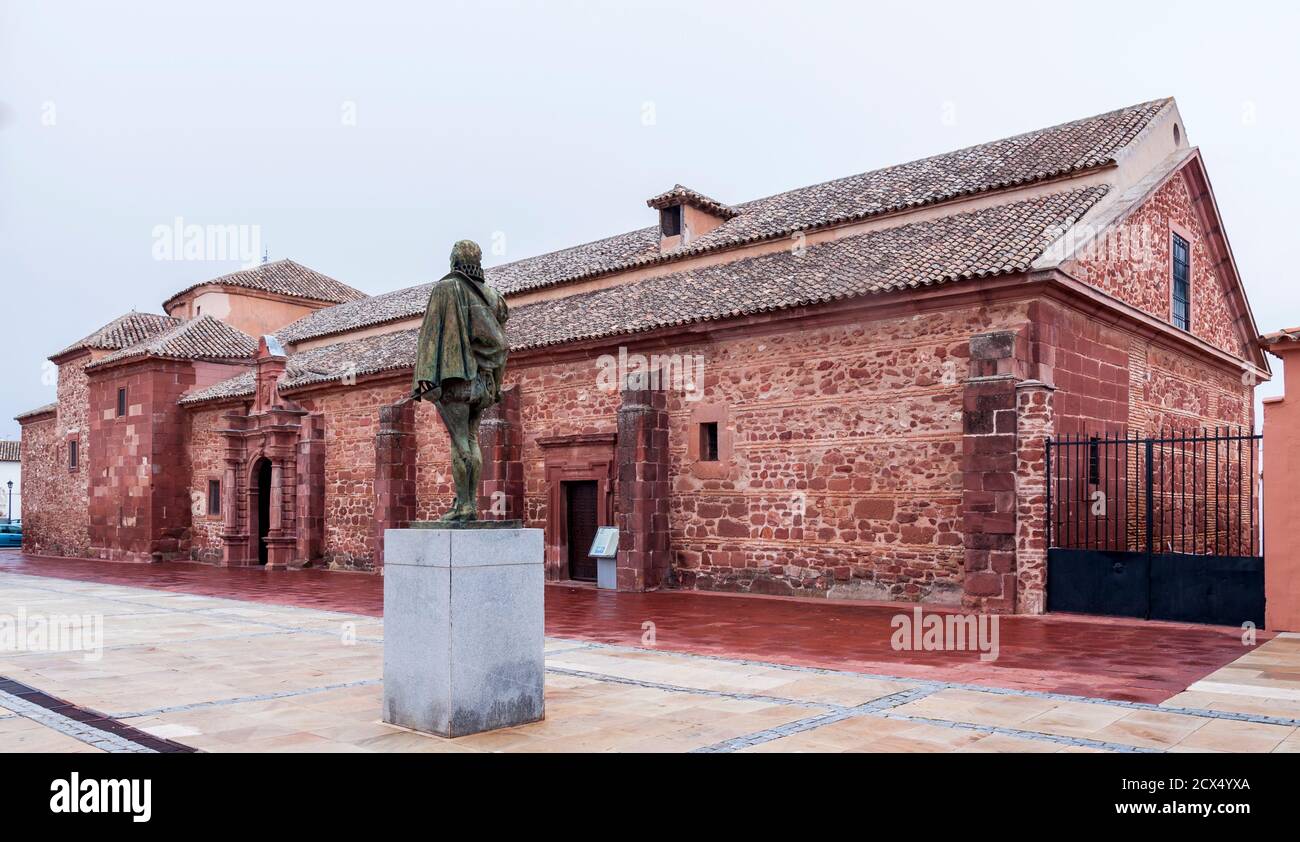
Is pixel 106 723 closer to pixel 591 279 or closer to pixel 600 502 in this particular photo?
pixel 600 502

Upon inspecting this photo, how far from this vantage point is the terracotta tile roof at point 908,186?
49.3 feet

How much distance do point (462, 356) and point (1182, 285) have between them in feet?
48.2

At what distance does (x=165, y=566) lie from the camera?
24594 mm

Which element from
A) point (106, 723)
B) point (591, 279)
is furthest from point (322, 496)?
point (106, 723)

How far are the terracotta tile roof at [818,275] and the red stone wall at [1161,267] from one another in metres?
0.89

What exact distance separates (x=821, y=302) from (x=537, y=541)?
8598 mm

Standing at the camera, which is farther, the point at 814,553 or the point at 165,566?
the point at 165,566

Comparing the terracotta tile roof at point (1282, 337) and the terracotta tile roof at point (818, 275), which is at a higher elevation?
the terracotta tile roof at point (818, 275)

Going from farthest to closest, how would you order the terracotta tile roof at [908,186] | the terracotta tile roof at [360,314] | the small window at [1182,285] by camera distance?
the terracotta tile roof at [360,314] → the small window at [1182,285] → the terracotta tile roof at [908,186]

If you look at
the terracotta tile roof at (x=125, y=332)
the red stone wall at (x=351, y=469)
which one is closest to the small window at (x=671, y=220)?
the red stone wall at (x=351, y=469)

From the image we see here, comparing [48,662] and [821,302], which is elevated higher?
[821,302]

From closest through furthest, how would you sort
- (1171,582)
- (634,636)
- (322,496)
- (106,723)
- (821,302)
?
(106,723), (634,636), (1171,582), (821,302), (322,496)

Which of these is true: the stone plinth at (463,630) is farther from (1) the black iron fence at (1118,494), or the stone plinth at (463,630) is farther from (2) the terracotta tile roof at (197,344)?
(2) the terracotta tile roof at (197,344)

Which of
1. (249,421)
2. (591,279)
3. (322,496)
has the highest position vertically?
(591,279)
